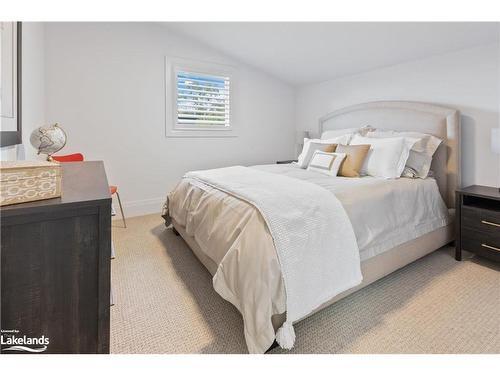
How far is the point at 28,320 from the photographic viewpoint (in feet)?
2.54

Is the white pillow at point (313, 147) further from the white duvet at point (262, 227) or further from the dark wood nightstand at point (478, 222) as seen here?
the dark wood nightstand at point (478, 222)

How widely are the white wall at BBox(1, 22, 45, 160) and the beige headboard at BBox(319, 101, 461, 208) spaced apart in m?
3.46

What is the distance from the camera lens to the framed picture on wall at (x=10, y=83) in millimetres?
1343

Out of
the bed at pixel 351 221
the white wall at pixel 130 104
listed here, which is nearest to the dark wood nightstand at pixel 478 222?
the bed at pixel 351 221

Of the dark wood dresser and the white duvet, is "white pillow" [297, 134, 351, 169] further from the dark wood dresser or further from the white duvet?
the dark wood dresser

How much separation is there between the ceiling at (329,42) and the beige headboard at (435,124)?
1.74ft

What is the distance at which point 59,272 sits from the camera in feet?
2.63

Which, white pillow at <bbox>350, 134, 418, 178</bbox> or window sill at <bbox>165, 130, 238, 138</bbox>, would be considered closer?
white pillow at <bbox>350, 134, 418, 178</bbox>

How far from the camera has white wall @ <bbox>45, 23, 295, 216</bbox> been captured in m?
3.21

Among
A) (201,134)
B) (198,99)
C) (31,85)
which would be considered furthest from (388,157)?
(31,85)

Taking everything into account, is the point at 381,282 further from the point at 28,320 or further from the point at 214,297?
the point at 28,320

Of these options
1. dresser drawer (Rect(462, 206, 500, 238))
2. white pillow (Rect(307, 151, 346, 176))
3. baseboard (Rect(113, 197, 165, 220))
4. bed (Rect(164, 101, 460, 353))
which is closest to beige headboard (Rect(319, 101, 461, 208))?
bed (Rect(164, 101, 460, 353))

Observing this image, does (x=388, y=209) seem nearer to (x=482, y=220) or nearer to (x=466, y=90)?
(x=482, y=220)
